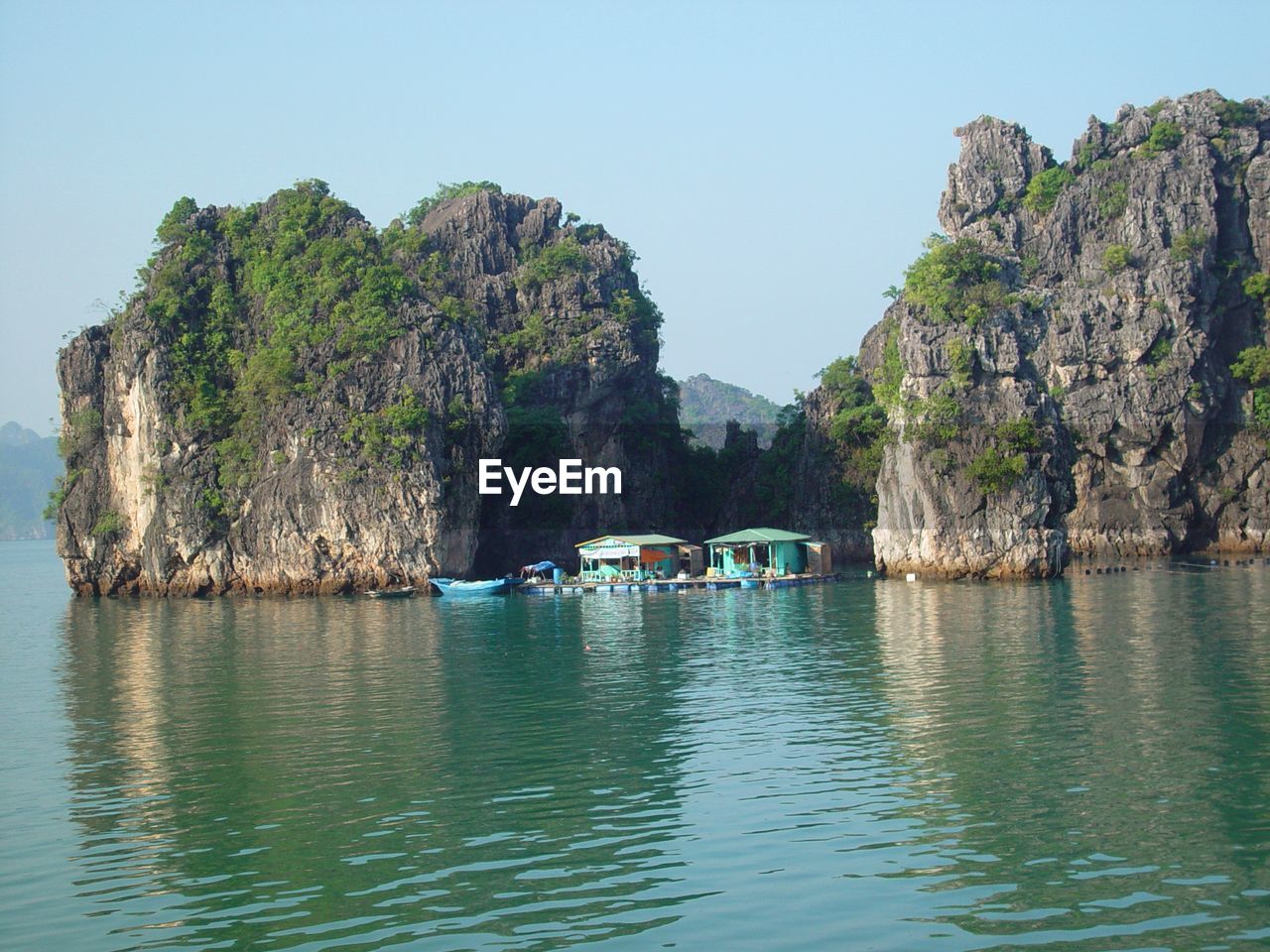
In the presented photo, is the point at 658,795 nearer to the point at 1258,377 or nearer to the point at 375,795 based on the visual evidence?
the point at 375,795

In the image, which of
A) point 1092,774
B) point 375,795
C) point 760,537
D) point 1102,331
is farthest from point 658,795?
point 1102,331

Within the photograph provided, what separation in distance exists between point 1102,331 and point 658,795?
213ft

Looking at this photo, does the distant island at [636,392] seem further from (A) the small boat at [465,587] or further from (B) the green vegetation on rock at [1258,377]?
(A) the small boat at [465,587]

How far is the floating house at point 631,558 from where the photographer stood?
65.6 metres

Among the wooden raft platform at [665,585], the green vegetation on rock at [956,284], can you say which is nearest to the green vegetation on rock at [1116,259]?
the green vegetation on rock at [956,284]

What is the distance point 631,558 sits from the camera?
67312 mm

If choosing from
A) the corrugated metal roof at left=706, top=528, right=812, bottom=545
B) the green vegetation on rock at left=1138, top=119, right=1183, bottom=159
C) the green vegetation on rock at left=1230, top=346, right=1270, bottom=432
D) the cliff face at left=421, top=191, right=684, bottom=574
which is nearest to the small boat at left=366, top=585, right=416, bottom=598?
the cliff face at left=421, top=191, right=684, bottom=574

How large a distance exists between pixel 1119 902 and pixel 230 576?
58.0m

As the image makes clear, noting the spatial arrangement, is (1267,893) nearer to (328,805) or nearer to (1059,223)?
(328,805)

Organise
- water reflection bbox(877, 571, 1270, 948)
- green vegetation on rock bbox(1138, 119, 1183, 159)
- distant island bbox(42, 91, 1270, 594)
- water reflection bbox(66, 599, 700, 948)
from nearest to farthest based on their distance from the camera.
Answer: water reflection bbox(877, 571, 1270, 948)
water reflection bbox(66, 599, 700, 948)
distant island bbox(42, 91, 1270, 594)
green vegetation on rock bbox(1138, 119, 1183, 159)

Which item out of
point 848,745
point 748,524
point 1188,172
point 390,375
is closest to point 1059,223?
point 1188,172

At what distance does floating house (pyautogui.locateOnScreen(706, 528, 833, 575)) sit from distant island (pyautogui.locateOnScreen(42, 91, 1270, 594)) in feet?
13.6

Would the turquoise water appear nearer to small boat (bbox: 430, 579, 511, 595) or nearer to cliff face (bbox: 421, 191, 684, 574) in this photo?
small boat (bbox: 430, 579, 511, 595)

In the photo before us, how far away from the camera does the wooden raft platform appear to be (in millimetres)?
62531
